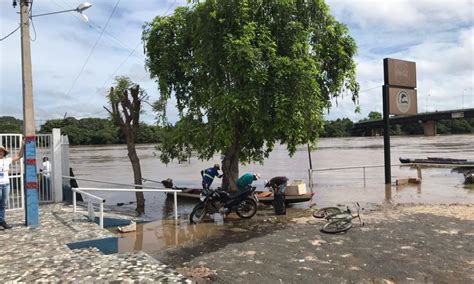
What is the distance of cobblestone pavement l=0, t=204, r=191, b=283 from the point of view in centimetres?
586

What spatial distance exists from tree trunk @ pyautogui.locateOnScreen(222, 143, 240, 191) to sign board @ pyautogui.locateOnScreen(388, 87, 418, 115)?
8576mm

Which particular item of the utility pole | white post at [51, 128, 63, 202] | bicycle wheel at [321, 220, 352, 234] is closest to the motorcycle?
bicycle wheel at [321, 220, 352, 234]

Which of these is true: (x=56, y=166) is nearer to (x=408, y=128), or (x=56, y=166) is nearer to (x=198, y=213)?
(x=198, y=213)

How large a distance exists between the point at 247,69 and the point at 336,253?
6071 mm

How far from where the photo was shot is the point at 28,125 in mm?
8906

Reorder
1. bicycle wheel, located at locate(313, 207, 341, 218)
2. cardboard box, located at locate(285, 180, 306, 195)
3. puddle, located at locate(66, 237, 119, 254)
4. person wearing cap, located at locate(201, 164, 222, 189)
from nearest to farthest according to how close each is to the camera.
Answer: puddle, located at locate(66, 237, 119, 254), bicycle wheel, located at locate(313, 207, 341, 218), person wearing cap, located at locate(201, 164, 222, 189), cardboard box, located at locate(285, 180, 306, 195)

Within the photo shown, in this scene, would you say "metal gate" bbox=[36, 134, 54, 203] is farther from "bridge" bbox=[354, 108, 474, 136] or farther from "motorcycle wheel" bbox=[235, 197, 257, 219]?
"bridge" bbox=[354, 108, 474, 136]

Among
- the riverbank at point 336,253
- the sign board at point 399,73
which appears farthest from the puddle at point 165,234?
the sign board at point 399,73

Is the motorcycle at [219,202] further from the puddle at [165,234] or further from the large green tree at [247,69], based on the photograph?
the large green tree at [247,69]

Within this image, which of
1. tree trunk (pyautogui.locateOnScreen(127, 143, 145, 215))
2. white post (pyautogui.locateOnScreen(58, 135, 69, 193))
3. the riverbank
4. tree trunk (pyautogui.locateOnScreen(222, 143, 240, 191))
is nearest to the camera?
the riverbank

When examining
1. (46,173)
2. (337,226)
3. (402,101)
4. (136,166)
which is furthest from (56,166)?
(402,101)

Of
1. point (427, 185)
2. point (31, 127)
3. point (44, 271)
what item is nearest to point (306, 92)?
point (31, 127)

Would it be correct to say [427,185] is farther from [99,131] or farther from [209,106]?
[99,131]

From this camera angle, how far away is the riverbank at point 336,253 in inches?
268
